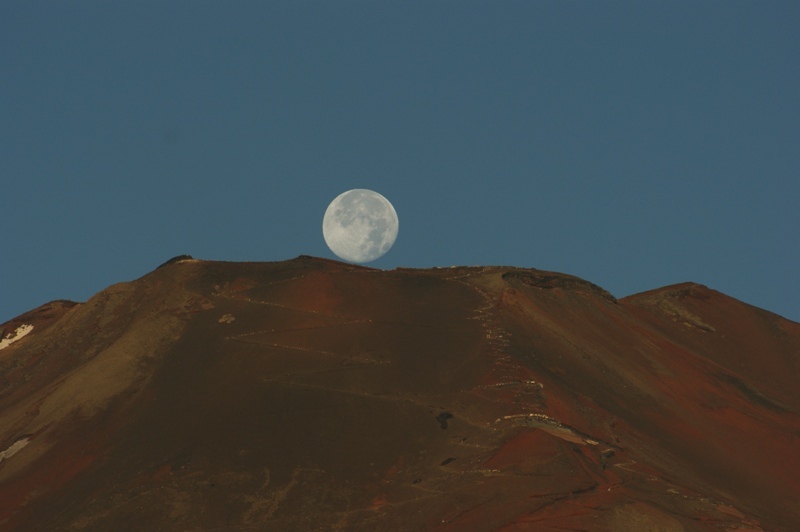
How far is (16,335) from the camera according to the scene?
157 ft

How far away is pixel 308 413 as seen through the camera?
3077 cm

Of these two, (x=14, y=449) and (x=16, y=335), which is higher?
(x=16, y=335)

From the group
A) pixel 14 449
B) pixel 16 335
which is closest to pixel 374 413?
pixel 14 449

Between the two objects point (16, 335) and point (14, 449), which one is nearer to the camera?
point (14, 449)

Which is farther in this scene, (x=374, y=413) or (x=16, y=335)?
(x=16, y=335)

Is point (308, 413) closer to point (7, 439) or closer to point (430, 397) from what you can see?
point (430, 397)

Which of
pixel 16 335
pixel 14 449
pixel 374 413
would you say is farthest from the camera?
pixel 16 335

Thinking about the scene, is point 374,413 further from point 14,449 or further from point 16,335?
point 16,335

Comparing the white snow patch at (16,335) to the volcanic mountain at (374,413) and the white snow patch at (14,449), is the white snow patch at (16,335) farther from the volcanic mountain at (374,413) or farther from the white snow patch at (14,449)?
the white snow patch at (14,449)

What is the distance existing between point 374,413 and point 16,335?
24302 millimetres

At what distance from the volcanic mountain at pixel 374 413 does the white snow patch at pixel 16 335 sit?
6.19 feet

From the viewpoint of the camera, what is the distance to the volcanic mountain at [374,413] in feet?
85.8

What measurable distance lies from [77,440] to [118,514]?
5.41 meters

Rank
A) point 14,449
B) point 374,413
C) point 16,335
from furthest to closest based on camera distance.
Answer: point 16,335
point 14,449
point 374,413
